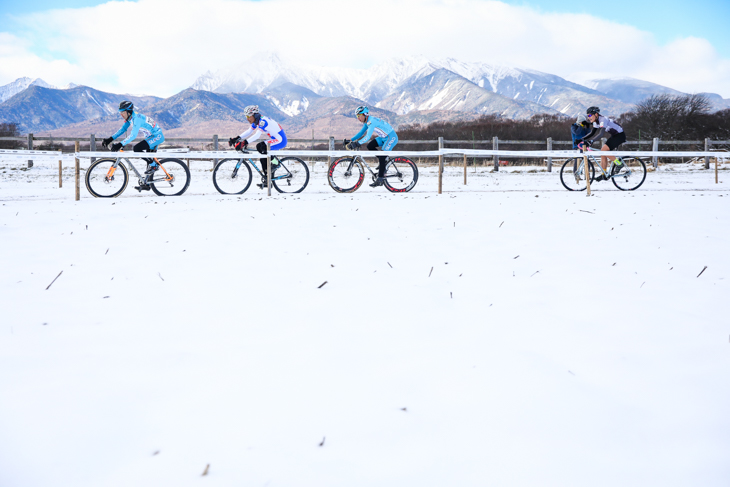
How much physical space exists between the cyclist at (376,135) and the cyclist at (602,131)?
409 cm

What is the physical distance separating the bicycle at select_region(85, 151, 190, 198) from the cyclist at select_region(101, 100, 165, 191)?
3.3 inches

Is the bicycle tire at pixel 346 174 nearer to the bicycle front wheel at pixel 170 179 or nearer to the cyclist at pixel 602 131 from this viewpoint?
the bicycle front wheel at pixel 170 179

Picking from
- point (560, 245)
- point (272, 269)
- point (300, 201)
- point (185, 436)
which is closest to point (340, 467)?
point (185, 436)

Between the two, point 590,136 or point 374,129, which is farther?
point 590,136

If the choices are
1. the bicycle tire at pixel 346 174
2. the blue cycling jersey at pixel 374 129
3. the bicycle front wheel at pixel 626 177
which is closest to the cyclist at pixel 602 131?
the bicycle front wheel at pixel 626 177

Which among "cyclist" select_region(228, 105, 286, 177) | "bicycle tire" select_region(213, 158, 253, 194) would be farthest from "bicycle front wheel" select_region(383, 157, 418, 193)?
"bicycle tire" select_region(213, 158, 253, 194)

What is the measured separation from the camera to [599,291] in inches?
117

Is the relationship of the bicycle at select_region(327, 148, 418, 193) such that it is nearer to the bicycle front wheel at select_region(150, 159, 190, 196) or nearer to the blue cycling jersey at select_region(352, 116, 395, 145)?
the blue cycling jersey at select_region(352, 116, 395, 145)

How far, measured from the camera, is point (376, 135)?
30.2ft

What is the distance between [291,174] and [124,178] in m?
3.07

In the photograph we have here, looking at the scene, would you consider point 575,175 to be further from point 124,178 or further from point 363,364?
point 363,364

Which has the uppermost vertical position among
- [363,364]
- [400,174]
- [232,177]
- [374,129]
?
[374,129]

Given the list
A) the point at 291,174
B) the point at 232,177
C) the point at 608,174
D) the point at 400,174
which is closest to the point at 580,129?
the point at 608,174

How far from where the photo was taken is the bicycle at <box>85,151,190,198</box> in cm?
838
